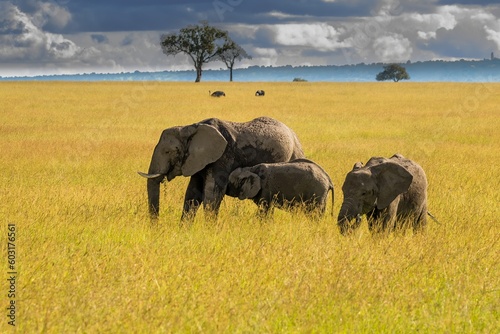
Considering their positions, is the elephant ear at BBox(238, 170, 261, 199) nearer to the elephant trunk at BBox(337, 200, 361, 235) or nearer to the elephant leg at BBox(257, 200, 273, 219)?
the elephant leg at BBox(257, 200, 273, 219)

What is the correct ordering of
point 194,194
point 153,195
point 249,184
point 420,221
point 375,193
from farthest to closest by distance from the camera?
point 194,194, point 153,195, point 249,184, point 420,221, point 375,193

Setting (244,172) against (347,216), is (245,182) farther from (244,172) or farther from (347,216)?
(347,216)

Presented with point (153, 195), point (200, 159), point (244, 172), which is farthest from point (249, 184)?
point (153, 195)

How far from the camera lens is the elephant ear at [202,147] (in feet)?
34.8

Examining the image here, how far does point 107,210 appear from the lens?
35.4ft

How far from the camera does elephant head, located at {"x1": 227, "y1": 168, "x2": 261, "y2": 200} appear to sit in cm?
1041

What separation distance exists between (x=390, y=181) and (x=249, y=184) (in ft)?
Answer: 7.68

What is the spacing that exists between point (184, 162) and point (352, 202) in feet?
9.88

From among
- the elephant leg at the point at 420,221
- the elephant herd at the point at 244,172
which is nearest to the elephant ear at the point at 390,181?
the elephant herd at the point at 244,172

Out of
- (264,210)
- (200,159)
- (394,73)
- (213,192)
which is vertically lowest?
(394,73)

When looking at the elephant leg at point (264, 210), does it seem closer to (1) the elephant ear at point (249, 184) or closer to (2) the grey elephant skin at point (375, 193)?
(1) the elephant ear at point (249, 184)

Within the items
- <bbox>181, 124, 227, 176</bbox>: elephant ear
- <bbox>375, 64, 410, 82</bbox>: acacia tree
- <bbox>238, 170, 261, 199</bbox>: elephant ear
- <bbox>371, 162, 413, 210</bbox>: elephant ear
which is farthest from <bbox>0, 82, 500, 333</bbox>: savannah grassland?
<bbox>375, 64, 410, 82</bbox>: acacia tree

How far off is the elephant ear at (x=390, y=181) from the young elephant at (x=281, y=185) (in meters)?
1.67

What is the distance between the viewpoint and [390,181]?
351 inches
